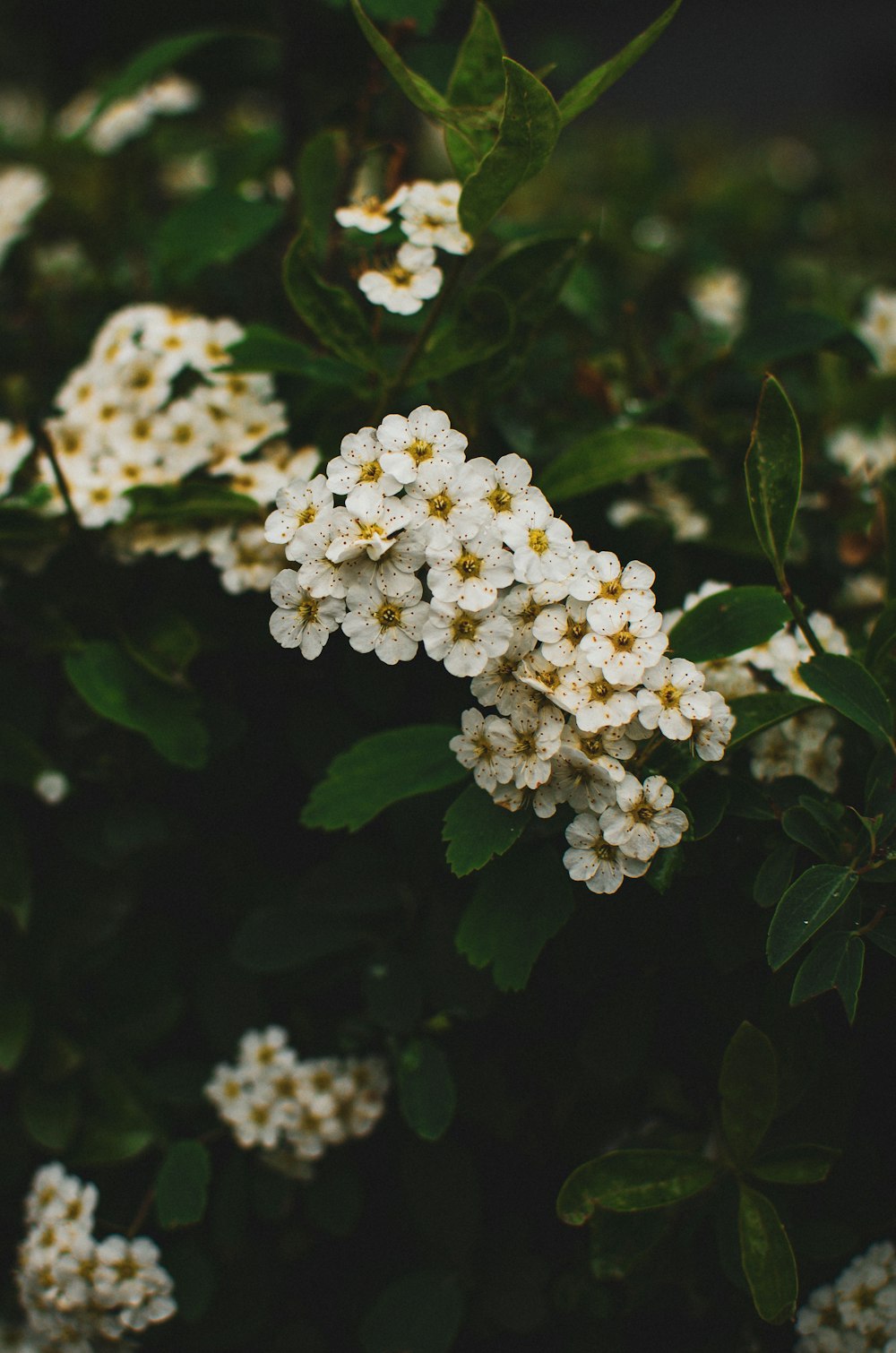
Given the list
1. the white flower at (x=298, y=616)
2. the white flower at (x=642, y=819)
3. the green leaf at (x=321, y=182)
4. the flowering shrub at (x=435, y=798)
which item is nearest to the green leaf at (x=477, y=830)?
the flowering shrub at (x=435, y=798)

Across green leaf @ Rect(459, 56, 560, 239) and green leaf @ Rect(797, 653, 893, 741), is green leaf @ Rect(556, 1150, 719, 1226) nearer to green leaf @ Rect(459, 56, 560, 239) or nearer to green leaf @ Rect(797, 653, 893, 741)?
green leaf @ Rect(797, 653, 893, 741)

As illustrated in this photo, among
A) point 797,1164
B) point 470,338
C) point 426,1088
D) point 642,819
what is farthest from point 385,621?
point 797,1164

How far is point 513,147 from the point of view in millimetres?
1139

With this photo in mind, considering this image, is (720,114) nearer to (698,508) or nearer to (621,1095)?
(698,508)

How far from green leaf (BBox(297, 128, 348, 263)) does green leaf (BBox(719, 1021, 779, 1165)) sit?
120 cm

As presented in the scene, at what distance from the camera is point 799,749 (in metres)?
1.24

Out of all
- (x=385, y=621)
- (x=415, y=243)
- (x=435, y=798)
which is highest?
(x=415, y=243)

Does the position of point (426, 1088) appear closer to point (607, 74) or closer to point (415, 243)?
point (415, 243)

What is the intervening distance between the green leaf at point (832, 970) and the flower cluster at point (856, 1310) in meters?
0.43

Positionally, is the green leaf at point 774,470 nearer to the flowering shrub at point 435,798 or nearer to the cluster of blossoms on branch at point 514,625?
the flowering shrub at point 435,798

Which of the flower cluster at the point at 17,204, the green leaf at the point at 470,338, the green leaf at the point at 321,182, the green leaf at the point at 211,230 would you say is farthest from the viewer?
the flower cluster at the point at 17,204

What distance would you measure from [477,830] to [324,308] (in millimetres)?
668

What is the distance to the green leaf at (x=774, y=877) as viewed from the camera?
3.54ft

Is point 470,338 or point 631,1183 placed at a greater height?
point 470,338
